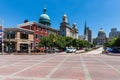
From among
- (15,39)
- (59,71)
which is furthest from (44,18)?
(59,71)

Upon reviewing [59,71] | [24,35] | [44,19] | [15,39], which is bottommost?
[59,71]

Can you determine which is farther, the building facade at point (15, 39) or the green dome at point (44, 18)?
the green dome at point (44, 18)

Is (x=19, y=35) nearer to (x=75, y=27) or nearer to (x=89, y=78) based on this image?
(x=89, y=78)

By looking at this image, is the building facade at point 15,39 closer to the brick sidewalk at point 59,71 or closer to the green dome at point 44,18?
the green dome at point 44,18

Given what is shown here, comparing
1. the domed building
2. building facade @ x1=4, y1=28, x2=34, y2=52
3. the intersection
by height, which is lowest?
the intersection

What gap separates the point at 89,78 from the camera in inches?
495

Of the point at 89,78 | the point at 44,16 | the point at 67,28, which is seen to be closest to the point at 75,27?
the point at 67,28

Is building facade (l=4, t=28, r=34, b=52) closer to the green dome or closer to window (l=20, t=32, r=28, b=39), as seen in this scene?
window (l=20, t=32, r=28, b=39)

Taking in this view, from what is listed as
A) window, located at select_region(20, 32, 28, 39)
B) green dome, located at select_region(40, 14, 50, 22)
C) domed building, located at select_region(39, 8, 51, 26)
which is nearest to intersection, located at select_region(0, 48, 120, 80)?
window, located at select_region(20, 32, 28, 39)

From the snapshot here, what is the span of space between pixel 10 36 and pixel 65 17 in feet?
233

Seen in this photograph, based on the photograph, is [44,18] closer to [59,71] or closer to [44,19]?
[44,19]

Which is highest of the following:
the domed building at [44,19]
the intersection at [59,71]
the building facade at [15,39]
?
the domed building at [44,19]

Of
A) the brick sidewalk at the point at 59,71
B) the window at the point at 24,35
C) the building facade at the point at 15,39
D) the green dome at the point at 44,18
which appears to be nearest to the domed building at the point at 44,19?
the green dome at the point at 44,18

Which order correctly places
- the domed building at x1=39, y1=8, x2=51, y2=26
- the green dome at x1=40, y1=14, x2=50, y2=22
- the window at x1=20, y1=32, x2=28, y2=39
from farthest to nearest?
the green dome at x1=40, y1=14, x2=50, y2=22 → the domed building at x1=39, y1=8, x2=51, y2=26 → the window at x1=20, y1=32, x2=28, y2=39
